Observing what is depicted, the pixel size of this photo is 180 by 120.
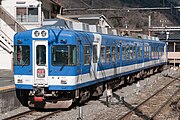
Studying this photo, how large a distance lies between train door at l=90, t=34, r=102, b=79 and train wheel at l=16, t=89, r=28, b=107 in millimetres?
2469

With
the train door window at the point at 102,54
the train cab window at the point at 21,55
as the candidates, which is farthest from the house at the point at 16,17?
the train cab window at the point at 21,55

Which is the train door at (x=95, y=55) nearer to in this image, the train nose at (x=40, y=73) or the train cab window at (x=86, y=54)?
the train cab window at (x=86, y=54)

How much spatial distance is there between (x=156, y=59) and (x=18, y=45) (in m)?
19.0

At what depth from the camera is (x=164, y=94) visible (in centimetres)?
1739

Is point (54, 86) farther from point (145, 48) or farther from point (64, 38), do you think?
point (145, 48)

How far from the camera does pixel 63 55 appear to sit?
11.9 m

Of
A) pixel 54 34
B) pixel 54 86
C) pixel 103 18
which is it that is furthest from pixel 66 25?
pixel 103 18

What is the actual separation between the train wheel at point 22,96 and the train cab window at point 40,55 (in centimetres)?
136

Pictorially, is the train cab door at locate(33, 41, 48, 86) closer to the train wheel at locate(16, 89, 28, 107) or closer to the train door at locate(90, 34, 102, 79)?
the train wheel at locate(16, 89, 28, 107)

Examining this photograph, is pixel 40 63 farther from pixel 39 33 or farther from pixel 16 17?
pixel 16 17

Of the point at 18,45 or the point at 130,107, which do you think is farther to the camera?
the point at 130,107

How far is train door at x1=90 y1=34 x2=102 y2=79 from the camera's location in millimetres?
13717

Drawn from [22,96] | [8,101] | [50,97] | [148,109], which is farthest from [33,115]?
[148,109]

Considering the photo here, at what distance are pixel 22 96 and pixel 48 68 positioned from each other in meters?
1.81
